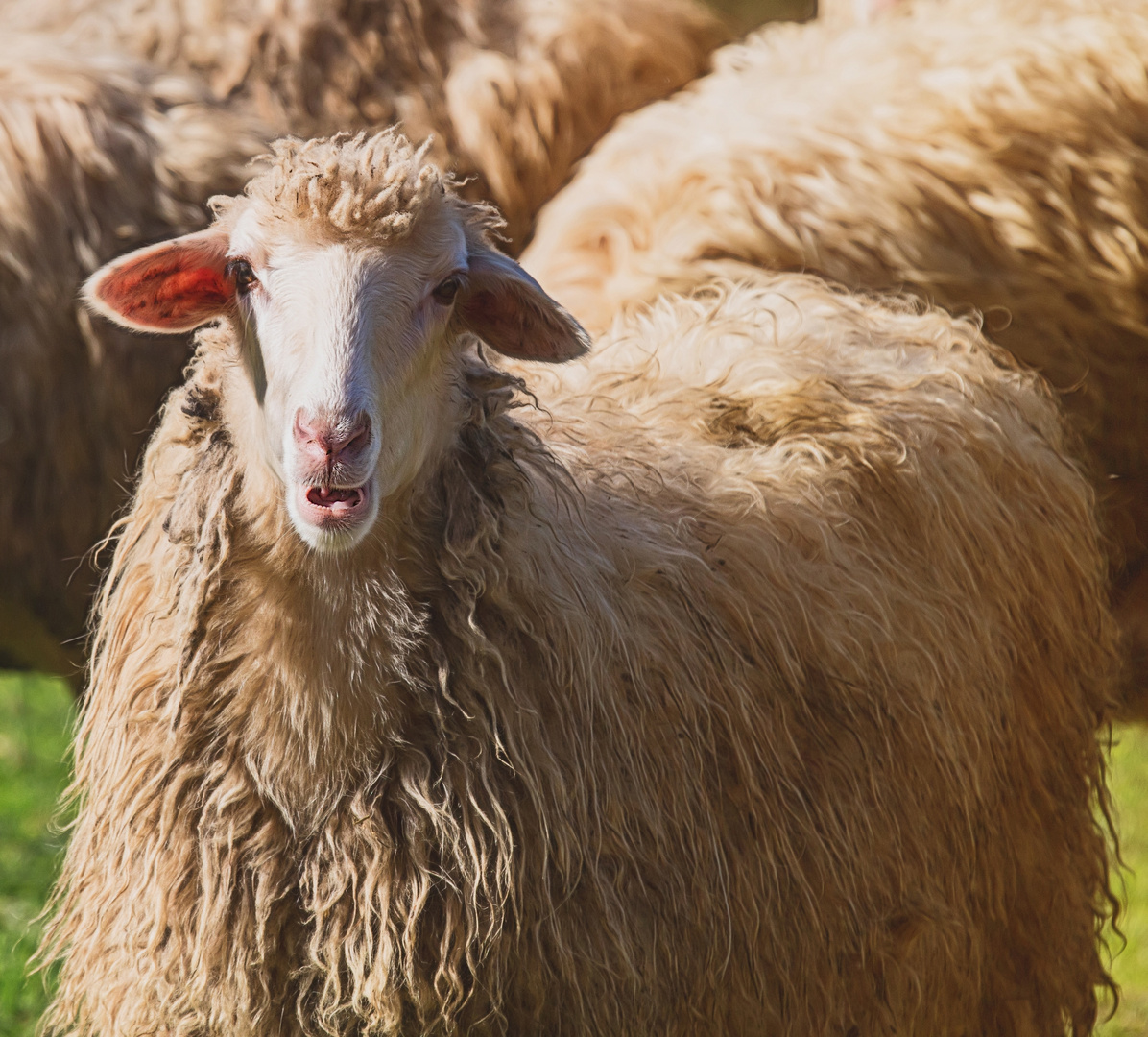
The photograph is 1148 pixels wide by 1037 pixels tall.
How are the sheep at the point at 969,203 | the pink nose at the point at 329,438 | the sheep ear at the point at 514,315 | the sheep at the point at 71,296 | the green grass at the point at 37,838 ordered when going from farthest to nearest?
the green grass at the point at 37,838, the sheep at the point at 71,296, the sheep at the point at 969,203, the sheep ear at the point at 514,315, the pink nose at the point at 329,438

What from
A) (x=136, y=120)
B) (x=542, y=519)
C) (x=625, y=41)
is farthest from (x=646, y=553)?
(x=625, y=41)

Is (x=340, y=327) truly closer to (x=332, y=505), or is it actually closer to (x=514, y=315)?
(x=332, y=505)

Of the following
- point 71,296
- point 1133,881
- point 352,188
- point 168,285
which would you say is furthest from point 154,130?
point 1133,881

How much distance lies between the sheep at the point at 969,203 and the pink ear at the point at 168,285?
5.08 ft

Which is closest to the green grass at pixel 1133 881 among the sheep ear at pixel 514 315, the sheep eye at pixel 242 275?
the sheep ear at pixel 514 315

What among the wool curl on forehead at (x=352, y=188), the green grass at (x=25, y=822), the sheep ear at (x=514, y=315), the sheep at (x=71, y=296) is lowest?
the green grass at (x=25, y=822)

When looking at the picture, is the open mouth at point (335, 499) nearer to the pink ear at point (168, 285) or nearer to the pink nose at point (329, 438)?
the pink nose at point (329, 438)

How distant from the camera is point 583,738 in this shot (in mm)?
2422

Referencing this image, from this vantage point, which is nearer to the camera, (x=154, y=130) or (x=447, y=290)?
(x=447, y=290)

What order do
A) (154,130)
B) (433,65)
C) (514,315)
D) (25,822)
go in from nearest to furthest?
(514,315)
(154,130)
(433,65)
(25,822)

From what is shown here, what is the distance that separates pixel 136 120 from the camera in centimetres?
445

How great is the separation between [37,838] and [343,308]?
153 inches

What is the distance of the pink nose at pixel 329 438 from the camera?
208cm

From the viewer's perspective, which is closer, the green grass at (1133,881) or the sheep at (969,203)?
the sheep at (969,203)
